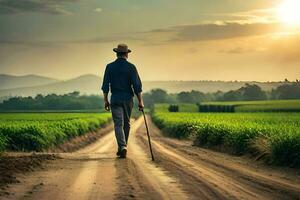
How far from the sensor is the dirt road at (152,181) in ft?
25.3

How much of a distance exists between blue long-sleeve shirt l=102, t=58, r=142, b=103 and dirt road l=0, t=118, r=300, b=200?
219 centimetres

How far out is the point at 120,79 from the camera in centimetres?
1396

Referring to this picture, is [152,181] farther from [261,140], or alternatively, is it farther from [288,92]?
[288,92]

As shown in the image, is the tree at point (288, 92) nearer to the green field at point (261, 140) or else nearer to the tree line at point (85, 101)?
the tree line at point (85, 101)

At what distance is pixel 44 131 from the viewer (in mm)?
24422

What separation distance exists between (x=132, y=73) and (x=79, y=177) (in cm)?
493

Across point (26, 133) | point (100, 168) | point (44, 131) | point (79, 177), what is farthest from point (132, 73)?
point (44, 131)

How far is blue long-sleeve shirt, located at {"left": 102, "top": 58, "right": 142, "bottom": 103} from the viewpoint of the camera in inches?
550

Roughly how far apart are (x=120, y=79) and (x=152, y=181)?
538 cm

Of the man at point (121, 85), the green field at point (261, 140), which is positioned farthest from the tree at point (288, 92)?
the man at point (121, 85)

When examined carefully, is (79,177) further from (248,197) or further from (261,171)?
(261,171)

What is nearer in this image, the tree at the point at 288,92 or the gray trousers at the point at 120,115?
the gray trousers at the point at 120,115

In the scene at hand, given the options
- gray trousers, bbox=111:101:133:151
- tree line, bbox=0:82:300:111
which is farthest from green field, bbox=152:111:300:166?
tree line, bbox=0:82:300:111

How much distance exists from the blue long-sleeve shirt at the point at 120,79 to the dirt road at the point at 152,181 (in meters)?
2.19
